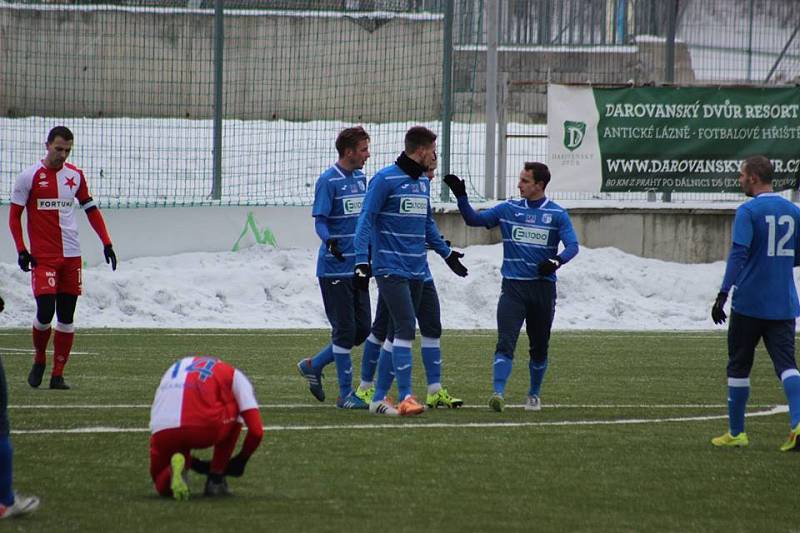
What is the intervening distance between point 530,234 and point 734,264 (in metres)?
2.12

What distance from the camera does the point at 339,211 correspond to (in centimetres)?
1055

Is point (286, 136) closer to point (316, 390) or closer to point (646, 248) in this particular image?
point (646, 248)

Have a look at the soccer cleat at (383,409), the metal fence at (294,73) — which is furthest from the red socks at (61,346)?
the metal fence at (294,73)

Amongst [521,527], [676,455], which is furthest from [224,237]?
[521,527]

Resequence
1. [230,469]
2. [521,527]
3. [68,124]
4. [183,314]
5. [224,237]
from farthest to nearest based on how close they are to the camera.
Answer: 1. [68,124]
2. [224,237]
3. [183,314]
4. [230,469]
5. [521,527]

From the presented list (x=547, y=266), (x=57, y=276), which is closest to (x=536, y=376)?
(x=547, y=266)

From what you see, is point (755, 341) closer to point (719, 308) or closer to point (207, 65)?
point (719, 308)

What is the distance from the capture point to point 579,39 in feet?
72.8

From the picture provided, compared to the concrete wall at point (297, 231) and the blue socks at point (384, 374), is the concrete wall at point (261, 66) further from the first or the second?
the blue socks at point (384, 374)

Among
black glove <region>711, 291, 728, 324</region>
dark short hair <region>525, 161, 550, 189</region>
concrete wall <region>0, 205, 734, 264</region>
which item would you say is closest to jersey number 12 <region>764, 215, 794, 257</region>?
black glove <region>711, 291, 728, 324</region>

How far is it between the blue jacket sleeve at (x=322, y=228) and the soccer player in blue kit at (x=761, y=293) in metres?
2.92

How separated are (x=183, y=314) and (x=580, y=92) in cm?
711

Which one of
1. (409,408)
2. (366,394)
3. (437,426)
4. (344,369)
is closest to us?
(437,426)

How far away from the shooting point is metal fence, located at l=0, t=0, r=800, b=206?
71.6 feet
